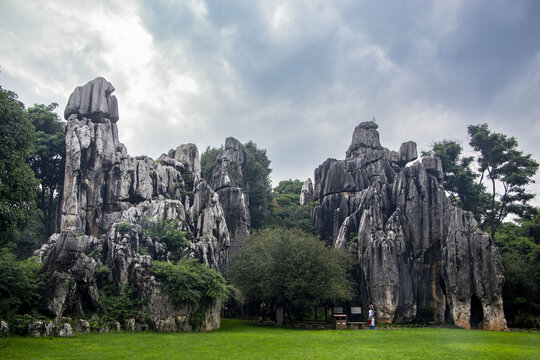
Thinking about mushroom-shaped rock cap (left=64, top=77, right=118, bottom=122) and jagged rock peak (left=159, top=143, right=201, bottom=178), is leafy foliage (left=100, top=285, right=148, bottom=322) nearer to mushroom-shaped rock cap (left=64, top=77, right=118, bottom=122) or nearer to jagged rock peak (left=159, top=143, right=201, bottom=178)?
mushroom-shaped rock cap (left=64, top=77, right=118, bottom=122)

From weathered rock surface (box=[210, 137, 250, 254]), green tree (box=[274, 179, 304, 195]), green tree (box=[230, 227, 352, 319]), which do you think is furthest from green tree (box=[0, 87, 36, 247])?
green tree (box=[274, 179, 304, 195])

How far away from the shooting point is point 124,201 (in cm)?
4238

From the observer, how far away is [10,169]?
2319cm

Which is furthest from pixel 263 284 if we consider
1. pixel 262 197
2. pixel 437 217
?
pixel 262 197

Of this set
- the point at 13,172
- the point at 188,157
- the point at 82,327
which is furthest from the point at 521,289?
the point at 13,172

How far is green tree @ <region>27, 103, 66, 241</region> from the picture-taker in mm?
44375

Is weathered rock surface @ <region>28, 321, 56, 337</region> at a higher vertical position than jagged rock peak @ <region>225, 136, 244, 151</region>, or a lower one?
lower

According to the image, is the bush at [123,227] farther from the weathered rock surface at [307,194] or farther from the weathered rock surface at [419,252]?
the weathered rock surface at [307,194]

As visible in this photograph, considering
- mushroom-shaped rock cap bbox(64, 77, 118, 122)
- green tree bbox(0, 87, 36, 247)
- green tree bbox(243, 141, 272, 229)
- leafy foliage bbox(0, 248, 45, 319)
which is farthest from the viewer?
green tree bbox(243, 141, 272, 229)

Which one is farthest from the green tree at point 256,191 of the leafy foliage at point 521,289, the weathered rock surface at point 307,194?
the leafy foliage at point 521,289

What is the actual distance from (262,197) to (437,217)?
25522 mm

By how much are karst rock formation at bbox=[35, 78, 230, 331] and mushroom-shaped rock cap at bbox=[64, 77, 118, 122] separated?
0.33ft

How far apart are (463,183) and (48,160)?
164 feet

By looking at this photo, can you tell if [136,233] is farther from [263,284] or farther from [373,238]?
[373,238]
